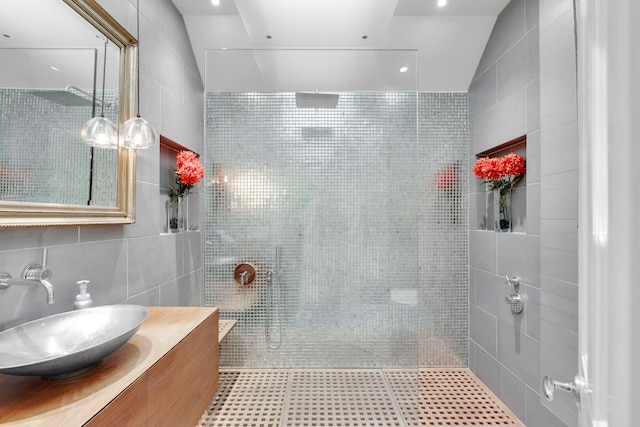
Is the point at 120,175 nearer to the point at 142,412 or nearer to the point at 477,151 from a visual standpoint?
the point at 142,412

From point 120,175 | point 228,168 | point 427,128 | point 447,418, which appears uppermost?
point 427,128

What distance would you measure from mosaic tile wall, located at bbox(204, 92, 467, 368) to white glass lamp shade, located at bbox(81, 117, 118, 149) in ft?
1.86

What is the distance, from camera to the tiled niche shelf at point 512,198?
1.90 metres

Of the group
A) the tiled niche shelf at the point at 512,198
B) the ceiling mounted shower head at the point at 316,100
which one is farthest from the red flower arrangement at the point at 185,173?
the tiled niche shelf at the point at 512,198

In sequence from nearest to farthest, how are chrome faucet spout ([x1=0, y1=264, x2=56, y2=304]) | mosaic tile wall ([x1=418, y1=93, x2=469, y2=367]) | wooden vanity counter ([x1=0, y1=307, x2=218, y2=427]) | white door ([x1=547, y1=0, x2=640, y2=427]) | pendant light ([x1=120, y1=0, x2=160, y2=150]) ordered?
1. white door ([x1=547, y1=0, x2=640, y2=427])
2. wooden vanity counter ([x1=0, y1=307, x2=218, y2=427])
3. chrome faucet spout ([x1=0, y1=264, x2=56, y2=304])
4. pendant light ([x1=120, y1=0, x2=160, y2=150])
5. mosaic tile wall ([x1=418, y1=93, x2=469, y2=367])

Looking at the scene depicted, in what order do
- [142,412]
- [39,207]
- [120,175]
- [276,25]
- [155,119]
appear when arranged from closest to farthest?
[142,412]
[39,207]
[120,175]
[155,119]
[276,25]

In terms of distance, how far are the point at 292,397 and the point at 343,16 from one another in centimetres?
238

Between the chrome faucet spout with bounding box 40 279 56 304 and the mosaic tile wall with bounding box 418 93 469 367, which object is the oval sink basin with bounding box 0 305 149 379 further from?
the mosaic tile wall with bounding box 418 93 469 367

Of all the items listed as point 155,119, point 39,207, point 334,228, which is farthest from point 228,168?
point 39,207

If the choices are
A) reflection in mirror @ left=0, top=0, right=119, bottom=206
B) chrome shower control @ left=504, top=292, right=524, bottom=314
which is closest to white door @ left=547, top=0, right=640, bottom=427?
reflection in mirror @ left=0, top=0, right=119, bottom=206

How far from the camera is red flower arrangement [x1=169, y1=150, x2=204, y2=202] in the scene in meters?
1.89

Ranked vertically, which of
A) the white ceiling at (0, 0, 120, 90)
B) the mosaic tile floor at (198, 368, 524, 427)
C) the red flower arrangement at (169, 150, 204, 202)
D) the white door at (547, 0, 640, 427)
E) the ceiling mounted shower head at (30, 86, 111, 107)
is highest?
the white ceiling at (0, 0, 120, 90)

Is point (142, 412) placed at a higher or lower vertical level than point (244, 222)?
lower

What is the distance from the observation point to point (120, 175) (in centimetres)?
142
